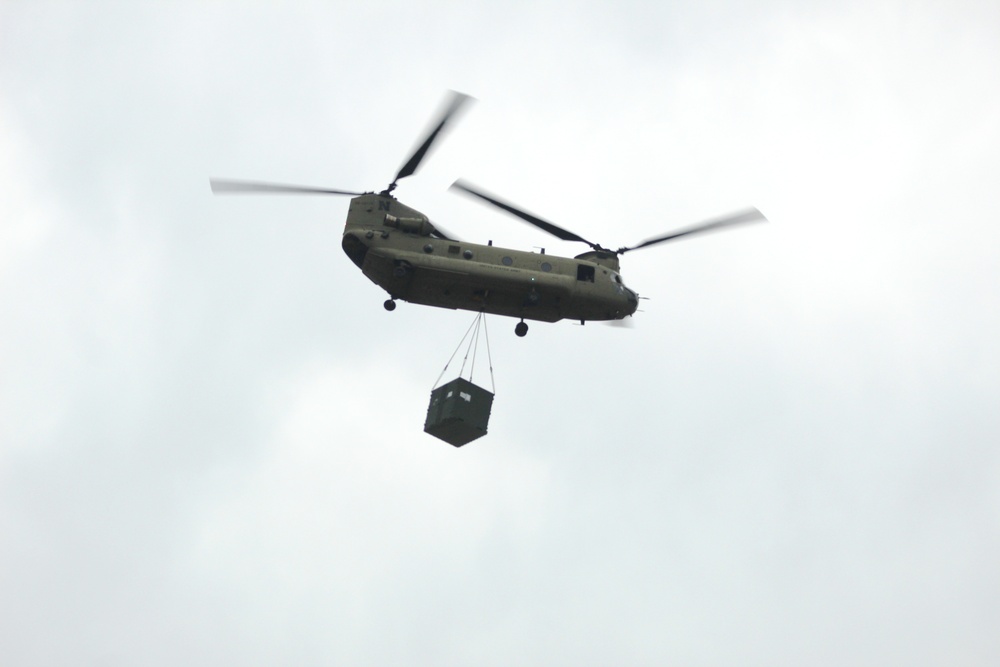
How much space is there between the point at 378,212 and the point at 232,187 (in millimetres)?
3737

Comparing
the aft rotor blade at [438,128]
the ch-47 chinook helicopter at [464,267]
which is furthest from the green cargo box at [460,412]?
the aft rotor blade at [438,128]

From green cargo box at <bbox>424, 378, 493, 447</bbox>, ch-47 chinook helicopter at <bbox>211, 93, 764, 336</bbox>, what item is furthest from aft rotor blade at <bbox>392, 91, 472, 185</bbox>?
green cargo box at <bbox>424, 378, 493, 447</bbox>

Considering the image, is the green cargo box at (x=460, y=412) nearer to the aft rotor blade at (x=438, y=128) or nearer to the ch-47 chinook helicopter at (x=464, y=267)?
the ch-47 chinook helicopter at (x=464, y=267)

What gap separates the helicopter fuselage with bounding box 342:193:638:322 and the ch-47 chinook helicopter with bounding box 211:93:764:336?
25 millimetres

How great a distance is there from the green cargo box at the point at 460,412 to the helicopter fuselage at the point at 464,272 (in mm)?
2119

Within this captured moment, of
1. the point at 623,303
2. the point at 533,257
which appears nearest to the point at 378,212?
the point at 533,257

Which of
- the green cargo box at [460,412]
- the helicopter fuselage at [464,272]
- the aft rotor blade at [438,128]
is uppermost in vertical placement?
the aft rotor blade at [438,128]

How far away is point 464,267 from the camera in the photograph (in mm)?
30375

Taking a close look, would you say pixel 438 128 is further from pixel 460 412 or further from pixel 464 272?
pixel 460 412

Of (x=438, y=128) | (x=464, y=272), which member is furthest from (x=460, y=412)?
(x=438, y=128)

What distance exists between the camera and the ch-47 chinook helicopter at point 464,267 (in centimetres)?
3045

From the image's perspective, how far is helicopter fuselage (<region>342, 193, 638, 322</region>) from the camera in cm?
3045

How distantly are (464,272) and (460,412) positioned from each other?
3.53 m

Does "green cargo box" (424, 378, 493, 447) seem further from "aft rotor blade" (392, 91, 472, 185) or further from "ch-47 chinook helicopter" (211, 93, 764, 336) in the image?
"aft rotor blade" (392, 91, 472, 185)
